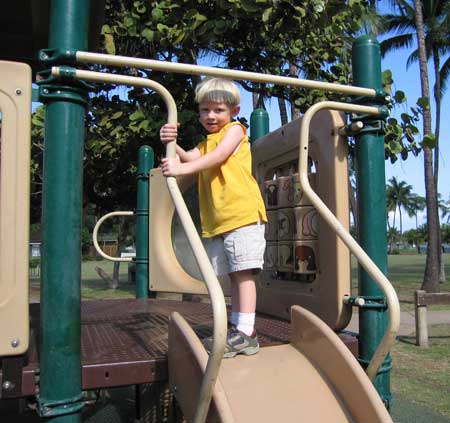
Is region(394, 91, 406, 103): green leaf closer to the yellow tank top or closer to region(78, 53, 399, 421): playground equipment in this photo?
region(78, 53, 399, 421): playground equipment

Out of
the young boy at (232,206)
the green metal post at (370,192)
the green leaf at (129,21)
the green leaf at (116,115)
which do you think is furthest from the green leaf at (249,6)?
the young boy at (232,206)

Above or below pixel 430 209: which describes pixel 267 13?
above

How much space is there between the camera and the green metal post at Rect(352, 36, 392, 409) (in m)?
1.85

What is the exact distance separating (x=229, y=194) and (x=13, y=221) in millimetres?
754

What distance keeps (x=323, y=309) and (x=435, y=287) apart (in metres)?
10.8

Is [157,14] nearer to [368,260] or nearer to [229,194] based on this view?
Result: [229,194]

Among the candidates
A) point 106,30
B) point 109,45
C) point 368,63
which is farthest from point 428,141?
point 106,30

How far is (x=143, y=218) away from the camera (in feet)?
12.3

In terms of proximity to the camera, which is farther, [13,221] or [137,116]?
[137,116]

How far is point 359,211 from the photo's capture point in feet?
6.28

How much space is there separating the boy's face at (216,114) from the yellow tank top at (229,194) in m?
0.03

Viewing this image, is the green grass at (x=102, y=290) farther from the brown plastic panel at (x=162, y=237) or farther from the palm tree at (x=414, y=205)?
the palm tree at (x=414, y=205)

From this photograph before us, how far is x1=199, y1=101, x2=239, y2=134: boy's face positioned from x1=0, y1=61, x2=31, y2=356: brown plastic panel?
2.33 feet

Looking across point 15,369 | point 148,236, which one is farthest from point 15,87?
point 148,236
